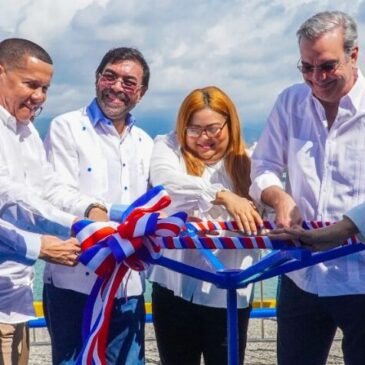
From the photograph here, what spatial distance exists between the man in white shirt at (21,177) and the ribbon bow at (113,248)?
0.66ft

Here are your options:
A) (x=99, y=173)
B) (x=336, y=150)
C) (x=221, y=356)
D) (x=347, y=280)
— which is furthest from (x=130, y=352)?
(x=336, y=150)

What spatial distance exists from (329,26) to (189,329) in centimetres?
140

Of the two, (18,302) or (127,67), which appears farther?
(127,67)

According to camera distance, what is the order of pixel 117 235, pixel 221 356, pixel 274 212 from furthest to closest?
pixel 221 356
pixel 274 212
pixel 117 235

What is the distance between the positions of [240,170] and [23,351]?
3.77ft

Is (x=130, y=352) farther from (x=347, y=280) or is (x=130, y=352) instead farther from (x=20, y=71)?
(x=20, y=71)

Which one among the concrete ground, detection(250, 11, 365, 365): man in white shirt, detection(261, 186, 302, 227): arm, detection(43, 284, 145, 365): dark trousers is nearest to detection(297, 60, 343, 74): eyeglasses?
detection(250, 11, 365, 365): man in white shirt

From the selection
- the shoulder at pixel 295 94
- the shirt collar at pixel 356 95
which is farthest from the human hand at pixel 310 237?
the shoulder at pixel 295 94

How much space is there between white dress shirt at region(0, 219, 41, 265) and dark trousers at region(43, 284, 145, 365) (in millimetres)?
550

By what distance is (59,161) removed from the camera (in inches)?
135

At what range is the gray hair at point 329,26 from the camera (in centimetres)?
302

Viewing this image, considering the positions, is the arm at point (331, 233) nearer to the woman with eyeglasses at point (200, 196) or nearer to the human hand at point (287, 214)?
the human hand at point (287, 214)

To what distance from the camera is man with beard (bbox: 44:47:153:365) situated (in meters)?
3.44

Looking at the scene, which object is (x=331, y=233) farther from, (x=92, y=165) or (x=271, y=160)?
(x=92, y=165)
